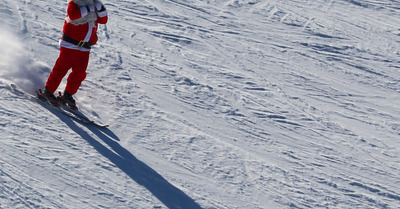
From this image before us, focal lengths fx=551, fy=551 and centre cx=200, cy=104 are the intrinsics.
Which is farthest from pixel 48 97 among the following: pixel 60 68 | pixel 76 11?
pixel 76 11

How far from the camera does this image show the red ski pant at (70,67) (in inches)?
216

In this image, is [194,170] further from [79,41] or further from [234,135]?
[79,41]

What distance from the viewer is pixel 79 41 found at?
5.43m

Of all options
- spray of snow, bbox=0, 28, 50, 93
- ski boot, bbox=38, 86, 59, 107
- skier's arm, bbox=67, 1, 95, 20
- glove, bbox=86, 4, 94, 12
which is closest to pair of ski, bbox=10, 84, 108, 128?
ski boot, bbox=38, 86, 59, 107

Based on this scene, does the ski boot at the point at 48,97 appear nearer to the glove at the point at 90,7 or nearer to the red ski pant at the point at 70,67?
the red ski pant at the point at 70,67

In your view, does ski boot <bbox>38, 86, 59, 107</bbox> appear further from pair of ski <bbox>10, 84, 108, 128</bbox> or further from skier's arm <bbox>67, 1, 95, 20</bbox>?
skier's arm <bbox>67, 1, 95, 20</bbox>

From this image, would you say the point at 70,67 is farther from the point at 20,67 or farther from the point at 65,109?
the point at 20,67

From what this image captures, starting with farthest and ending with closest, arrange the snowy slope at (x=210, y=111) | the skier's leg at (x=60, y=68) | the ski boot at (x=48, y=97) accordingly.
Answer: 1. the ski boot at (x=48, y=97)
2. the skier's leg at (x=60, y=68)
3. the snowy slope at (x=210, y=111)

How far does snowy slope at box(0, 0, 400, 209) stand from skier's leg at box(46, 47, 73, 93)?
0.84 ft

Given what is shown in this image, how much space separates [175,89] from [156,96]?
33cm

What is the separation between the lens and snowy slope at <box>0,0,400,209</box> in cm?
488

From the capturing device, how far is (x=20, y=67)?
6.18 meters

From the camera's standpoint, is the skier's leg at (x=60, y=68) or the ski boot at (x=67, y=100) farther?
the ski boot at (x=67, y=100)

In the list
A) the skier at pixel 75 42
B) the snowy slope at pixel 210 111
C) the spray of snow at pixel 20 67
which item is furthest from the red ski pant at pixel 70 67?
the spray of snow at pixel 20 67
